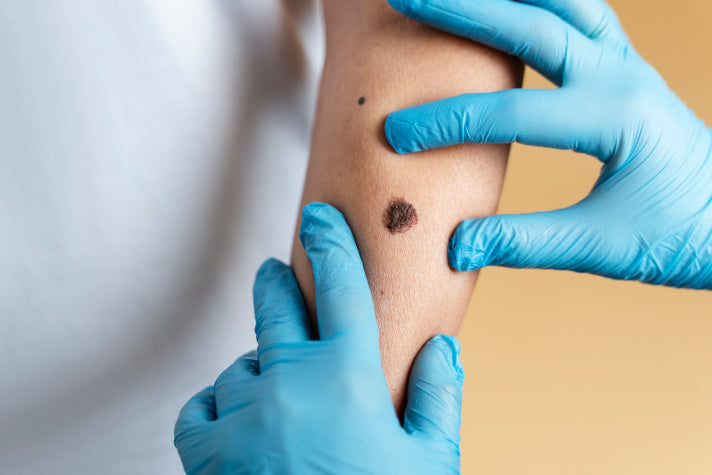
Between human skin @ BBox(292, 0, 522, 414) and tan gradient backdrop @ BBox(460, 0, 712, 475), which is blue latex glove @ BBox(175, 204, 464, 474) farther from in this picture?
tan gradient backdrop @ BBox(460, 0, 712, 475)

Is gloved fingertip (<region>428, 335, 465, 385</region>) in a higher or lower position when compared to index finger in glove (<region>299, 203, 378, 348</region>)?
lower

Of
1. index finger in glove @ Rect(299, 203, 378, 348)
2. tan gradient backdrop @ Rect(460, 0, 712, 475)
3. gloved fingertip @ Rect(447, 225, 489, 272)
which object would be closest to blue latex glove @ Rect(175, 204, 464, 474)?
index finger in glove @ Rect(299, 203, 378, 348)

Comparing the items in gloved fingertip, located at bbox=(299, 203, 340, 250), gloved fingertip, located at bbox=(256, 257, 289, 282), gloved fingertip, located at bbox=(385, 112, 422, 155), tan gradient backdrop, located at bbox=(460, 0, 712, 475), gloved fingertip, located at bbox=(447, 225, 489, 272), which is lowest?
tan gradient backdrop, located at bbox=(460, 0, 712, 475)

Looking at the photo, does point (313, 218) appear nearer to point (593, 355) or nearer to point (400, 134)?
point (400, 134)

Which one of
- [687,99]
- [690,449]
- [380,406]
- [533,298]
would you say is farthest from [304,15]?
[690,449]

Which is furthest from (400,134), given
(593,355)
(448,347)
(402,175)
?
(593,355)

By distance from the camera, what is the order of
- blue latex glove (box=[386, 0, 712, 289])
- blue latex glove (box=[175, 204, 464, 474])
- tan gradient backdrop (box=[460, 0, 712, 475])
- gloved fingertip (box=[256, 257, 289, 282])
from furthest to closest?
tan gradient backdrop (box=[460, 0, 712, 475]) < gloved fingertip (box=[256, 257, 289, 282]) < blue latex glove (box=[386, 0, 712, 289]) < blue latex glove (box=[175, 204, 464, 474])

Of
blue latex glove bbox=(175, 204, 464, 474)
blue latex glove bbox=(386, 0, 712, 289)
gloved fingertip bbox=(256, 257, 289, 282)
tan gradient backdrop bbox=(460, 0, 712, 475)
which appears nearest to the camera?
blue latex glove bbox=(175, 204, 464, 474)
